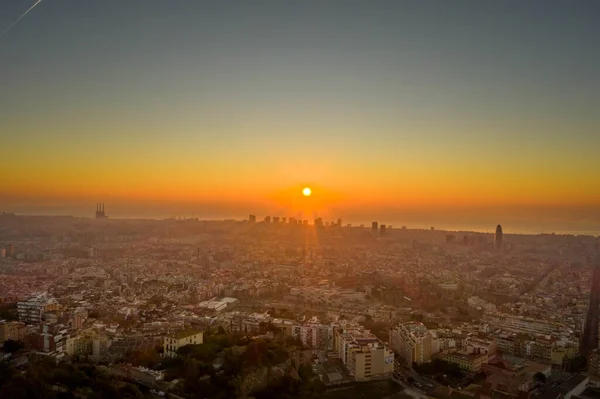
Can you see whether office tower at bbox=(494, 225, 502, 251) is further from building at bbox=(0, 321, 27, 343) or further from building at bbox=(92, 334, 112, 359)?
building at bbox=(0, 321, 27, 343)

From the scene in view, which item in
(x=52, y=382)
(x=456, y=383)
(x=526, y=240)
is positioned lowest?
(x=456, y=383)

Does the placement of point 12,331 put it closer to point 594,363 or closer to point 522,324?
point 594,363

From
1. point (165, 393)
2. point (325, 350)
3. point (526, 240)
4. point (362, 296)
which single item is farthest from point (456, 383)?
point (526, 240)

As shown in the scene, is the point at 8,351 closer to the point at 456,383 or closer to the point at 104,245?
the point at 456,383

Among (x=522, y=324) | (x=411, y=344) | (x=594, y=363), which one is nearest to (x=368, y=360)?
(x=411, y=344)

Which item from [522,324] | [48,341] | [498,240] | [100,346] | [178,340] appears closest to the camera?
[178,340]
